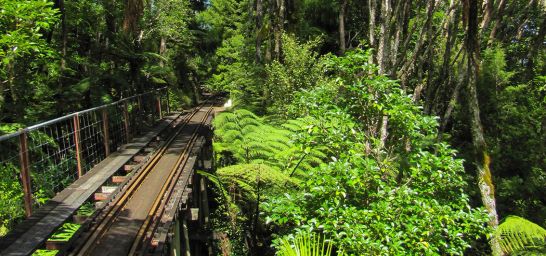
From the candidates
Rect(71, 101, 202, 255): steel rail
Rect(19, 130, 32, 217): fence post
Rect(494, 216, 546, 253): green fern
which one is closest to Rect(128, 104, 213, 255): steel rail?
Rect(71, 101, 202, 255): steel rail

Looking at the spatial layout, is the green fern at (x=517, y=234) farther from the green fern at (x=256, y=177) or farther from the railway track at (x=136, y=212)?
the railway track at (x=136, y=212)

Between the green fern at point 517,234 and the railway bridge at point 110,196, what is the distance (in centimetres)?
491

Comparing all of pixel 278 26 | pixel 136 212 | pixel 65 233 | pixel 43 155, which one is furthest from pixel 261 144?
pixel 278 26

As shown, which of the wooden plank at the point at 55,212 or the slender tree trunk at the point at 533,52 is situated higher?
the slender tree trunk at the point at 533,52

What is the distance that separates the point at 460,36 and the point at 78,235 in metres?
11.1

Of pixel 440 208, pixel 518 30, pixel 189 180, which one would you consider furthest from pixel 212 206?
pixel 518 30

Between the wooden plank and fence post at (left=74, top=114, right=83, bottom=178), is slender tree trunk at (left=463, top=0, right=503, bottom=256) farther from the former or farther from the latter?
fence post at (left=74, top=114, right=83, bottom=178)

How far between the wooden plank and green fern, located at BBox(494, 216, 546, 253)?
5887mm

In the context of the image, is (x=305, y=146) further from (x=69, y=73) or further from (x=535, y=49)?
(x=535, y=49)

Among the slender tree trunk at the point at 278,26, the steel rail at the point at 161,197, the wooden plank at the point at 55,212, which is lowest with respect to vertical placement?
the steel rail at the point at 161,197

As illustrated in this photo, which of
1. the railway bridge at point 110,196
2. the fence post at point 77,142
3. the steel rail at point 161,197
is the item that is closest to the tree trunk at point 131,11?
the railway bridge at point 110,196

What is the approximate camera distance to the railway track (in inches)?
175

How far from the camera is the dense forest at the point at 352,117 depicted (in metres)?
4.27

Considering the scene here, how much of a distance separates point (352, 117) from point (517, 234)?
3306mm
